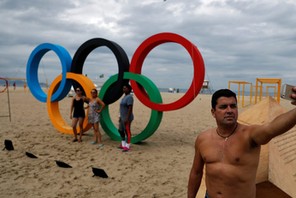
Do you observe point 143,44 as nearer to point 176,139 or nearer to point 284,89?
point 176,139

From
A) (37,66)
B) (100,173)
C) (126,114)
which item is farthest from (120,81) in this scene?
(37,66)

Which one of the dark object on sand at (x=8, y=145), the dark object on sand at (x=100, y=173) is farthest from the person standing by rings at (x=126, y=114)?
the dark object on sand at (x=8, y=145)

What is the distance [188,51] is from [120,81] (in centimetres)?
226

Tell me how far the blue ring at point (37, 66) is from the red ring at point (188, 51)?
2566mm

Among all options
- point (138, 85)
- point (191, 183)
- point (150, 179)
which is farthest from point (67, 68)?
point (191, 183)

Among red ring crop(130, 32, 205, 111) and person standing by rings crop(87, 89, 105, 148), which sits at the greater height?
red ring crop(130, 32, 205, 111)

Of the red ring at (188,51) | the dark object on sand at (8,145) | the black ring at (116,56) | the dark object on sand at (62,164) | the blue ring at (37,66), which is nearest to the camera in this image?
the dark object on sand at (62,164)

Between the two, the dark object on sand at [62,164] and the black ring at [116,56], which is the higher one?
the black ring at [116,56]

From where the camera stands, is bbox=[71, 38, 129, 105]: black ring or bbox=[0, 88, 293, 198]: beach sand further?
bbox=[71, 38, 129, 105]: black ring

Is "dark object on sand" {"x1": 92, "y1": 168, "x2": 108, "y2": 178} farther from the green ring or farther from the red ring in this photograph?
the red ring

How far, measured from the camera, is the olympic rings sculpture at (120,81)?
730 cm

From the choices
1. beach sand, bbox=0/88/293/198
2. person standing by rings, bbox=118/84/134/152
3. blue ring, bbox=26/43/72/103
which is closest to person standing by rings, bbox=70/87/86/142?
beach sand, bbox=0/88/293/198

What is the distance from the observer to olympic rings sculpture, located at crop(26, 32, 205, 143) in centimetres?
730

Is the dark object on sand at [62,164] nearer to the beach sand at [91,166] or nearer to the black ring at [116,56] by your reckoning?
the beach sand at [91,166]
